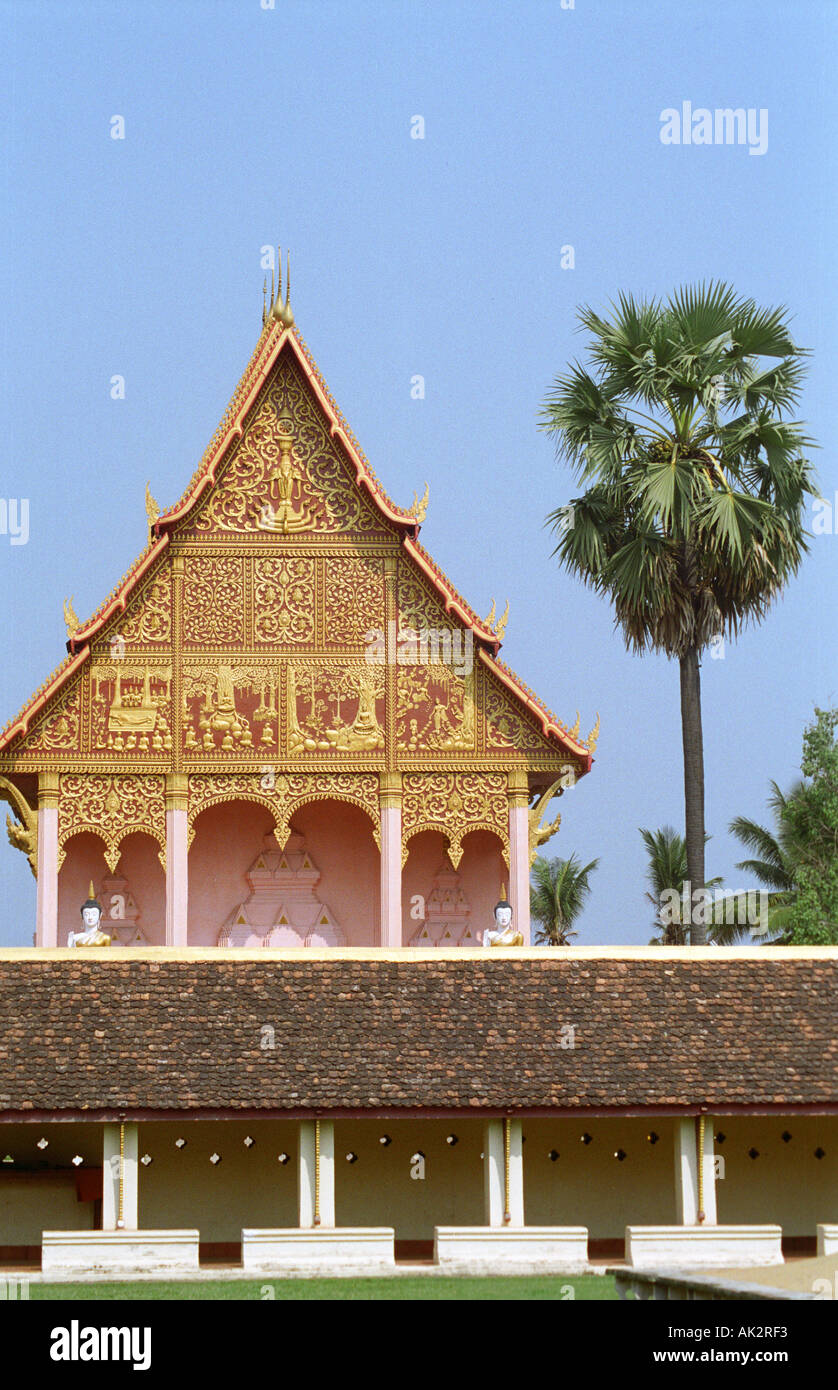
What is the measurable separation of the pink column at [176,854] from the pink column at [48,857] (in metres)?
1.51

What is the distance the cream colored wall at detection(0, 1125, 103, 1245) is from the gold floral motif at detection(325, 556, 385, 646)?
8296 mm

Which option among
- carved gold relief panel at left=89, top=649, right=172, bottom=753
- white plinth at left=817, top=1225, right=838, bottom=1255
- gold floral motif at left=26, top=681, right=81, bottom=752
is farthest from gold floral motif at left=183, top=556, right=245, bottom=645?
white plinth at left=817, top=1225, right=838, bottom=1255

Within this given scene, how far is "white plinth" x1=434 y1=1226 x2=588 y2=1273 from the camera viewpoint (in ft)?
82.2

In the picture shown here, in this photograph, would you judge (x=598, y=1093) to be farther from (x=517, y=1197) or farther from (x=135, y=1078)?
(x=135, y=1078)

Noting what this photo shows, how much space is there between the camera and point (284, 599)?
32531mm

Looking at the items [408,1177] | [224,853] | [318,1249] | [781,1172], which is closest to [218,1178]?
[408,1177]

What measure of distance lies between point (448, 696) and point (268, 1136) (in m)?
7.61

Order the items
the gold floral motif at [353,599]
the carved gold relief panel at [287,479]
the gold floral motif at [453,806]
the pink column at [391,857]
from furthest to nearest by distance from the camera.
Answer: the carved gold relief panel at [287,479], the gold floral motif at [353,599], the gold floral motif at [453,806], the pink column at [391,857]

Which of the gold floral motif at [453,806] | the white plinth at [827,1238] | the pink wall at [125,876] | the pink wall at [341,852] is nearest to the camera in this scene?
the white plinth at [827,1238]

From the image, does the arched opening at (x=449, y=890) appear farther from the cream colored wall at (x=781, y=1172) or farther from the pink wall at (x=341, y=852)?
the cream colored wall at (x=781, y=1172)

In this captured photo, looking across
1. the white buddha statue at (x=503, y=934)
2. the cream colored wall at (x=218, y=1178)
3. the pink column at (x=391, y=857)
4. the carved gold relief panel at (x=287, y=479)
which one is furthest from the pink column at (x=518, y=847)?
the cream colored wall at (x=218, y=1178)

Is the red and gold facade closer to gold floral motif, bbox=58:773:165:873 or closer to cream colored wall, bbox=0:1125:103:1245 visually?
gold floral motif, bbox=58:773:165:873

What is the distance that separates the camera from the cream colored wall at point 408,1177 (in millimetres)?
27203

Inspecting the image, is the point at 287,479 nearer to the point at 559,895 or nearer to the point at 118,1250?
the point at 118,1250
